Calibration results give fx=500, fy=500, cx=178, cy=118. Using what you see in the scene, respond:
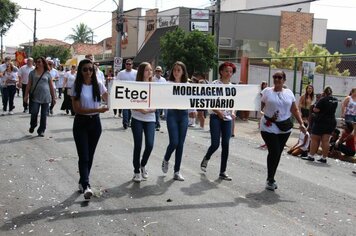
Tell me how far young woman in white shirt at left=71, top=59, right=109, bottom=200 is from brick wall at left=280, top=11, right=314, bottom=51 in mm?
35207

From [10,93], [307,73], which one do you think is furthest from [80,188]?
[307,73]

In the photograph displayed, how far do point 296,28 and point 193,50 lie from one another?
61.6ft

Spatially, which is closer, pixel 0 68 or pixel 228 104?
pixel 228 104

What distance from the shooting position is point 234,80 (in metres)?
24.9

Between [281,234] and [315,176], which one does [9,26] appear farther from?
[281,234]

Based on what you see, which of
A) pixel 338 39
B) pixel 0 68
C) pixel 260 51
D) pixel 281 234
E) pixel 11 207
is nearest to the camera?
pixel 281 234

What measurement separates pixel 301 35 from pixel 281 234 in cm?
3813

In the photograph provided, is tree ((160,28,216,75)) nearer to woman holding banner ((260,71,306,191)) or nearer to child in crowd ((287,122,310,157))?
child in crowd ((287,122,310,157))

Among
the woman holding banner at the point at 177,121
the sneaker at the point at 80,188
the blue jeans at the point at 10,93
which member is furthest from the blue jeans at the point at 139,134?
the blue jeans at the point at 10,93

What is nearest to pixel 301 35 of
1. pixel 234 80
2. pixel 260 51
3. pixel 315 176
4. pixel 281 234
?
pixel 260 51

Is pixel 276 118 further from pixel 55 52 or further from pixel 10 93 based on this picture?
pixel 55 52

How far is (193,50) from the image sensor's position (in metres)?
24.8

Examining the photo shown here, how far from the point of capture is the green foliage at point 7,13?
141 ft

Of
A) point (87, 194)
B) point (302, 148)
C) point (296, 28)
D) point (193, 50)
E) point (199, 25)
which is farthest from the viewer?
point (296, 28)
